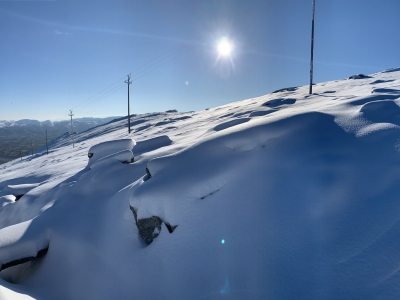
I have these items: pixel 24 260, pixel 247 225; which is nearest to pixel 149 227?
pixel 247 225

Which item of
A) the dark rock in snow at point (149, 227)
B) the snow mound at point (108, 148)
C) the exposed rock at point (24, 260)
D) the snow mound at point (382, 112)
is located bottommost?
the exposed rock at point (24, 260)

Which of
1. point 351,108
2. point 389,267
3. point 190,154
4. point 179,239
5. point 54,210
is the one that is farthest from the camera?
point 351,108

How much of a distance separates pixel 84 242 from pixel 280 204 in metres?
5.53

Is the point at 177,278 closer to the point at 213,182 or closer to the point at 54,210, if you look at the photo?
the point at 213,182

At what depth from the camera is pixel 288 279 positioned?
367 cm

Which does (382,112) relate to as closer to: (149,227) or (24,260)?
(149,227)

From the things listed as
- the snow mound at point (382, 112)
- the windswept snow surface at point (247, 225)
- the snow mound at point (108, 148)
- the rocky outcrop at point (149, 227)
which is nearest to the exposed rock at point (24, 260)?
the windswept snow surface at point (247, 225)

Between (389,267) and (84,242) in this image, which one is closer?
(389,267)

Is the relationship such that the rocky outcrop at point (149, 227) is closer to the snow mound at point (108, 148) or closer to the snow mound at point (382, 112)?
the snow mound at point (108, 148)

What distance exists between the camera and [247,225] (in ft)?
14.9

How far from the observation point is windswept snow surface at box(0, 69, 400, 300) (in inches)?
144

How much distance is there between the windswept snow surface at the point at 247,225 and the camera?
3.66 metres

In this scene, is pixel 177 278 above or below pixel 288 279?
below

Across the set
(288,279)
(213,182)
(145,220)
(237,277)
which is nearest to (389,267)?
(288,279)
